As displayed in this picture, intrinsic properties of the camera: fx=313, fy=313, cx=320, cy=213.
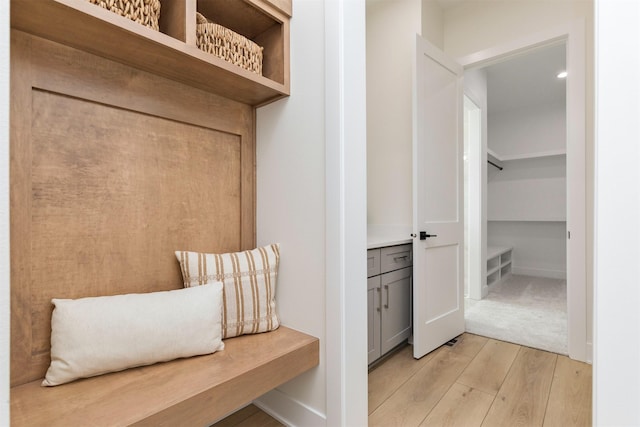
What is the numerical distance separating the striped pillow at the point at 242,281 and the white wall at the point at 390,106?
136cm

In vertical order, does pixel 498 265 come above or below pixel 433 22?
below

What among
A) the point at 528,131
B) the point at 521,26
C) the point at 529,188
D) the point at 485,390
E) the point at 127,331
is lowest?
the point at 485,390

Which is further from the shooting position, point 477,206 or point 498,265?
point 498,265

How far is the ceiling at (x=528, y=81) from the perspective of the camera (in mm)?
3372

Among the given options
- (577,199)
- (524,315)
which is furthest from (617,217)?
(524,315)

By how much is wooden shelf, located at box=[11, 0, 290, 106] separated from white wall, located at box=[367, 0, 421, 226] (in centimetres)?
131

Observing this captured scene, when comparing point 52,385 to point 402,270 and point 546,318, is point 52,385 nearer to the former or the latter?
point 402,270

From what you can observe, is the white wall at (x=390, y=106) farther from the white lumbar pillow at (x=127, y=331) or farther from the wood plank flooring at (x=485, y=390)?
the white lumbar pillow at (x=127, y=331)

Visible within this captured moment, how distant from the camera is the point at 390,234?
8.32 ft

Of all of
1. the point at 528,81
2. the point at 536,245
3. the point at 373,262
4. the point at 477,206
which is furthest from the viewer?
the point at 536,245

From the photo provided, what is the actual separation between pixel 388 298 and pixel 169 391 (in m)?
1.44

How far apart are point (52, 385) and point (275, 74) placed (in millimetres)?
1468

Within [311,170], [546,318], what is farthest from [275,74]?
[546,318]

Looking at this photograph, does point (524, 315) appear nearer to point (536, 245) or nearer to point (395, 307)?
point (395, 307)
